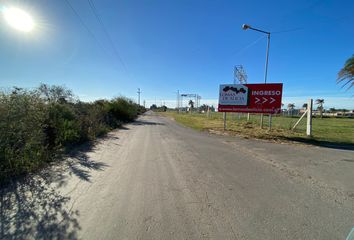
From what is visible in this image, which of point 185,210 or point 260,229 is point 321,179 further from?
point 185,210

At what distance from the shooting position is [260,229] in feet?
8.48

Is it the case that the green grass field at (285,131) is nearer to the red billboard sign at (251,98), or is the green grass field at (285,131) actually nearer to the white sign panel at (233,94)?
the red billboard sign at (251,98)

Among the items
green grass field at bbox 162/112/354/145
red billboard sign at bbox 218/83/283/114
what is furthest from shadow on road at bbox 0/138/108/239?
red billboard sign at bbox 218/83/283/114

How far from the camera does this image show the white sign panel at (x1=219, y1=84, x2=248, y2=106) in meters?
14.9

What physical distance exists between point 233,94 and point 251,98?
1.47 m

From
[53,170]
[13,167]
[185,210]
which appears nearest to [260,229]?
[185,210]

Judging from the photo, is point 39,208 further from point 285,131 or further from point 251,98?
point 285,131

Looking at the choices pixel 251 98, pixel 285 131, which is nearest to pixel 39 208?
pixel 251 98

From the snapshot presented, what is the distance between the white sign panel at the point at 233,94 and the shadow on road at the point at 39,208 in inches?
510

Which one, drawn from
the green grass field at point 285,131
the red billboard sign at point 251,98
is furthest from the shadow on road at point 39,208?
the red billboard sign at point 251,98

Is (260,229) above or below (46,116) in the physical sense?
below

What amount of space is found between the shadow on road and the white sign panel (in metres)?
13.0

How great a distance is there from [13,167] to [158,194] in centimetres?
373

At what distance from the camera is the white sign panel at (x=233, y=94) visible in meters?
14.9
